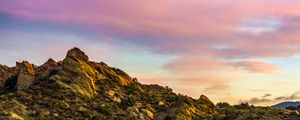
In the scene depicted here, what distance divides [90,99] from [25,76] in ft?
55.5

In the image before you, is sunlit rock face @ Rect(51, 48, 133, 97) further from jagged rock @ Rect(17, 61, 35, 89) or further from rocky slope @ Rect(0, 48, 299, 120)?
jagged rock @ Rect(17, 61, 35, 89)

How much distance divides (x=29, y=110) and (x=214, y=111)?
40280 mm

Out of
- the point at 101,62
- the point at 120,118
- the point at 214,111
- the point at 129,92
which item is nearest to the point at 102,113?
the point at 120,118

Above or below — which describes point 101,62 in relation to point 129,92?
above

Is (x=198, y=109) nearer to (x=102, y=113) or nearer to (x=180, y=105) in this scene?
(x=180, y=105)

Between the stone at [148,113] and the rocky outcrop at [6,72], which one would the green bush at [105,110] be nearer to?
the stone at [148,113]

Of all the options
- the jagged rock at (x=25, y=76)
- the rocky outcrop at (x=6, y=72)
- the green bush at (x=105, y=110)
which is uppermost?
the rocky outcrop at (x=6, y=72)

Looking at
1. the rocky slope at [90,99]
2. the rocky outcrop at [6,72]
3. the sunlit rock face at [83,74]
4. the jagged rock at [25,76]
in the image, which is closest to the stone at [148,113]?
the rocky slope at [90,99]

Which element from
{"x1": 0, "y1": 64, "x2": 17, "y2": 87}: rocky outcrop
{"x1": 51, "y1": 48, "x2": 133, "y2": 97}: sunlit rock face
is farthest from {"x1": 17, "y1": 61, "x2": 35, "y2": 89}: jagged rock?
{"x1": 0, "y1": 64, "x2": 17, "y2": 87}: rocky outcrop

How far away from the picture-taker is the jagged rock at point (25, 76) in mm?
91387

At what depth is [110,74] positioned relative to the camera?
109 metres

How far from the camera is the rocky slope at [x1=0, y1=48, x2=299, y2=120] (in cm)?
7612

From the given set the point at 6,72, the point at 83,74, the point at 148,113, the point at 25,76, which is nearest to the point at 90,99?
the point at 83,74

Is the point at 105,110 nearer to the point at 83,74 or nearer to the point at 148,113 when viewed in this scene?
the point at 148,113
